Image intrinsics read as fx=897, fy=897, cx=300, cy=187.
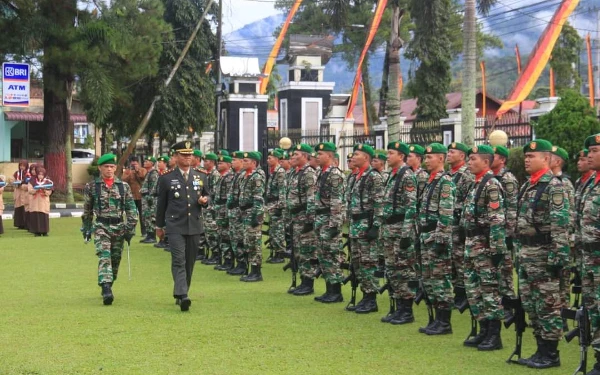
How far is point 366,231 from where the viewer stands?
34.1 ft

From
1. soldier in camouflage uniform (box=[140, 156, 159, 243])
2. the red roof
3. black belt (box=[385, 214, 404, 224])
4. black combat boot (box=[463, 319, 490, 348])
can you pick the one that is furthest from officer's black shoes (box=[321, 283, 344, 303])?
the red roof

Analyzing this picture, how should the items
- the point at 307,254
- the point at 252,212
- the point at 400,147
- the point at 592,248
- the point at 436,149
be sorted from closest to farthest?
the point at 592,248, the point at 436,149, the point at 400,147, the point at 307,254, the point at 252,212

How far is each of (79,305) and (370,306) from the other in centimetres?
356

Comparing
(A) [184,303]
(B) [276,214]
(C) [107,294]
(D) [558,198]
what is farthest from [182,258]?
(B) [276,214]

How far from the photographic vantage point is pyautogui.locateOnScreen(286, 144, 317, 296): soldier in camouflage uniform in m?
11.9

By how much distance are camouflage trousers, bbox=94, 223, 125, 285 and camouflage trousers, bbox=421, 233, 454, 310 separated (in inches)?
165

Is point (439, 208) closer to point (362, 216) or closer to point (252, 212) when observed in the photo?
point (362, 216)

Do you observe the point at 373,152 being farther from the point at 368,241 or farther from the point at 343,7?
the point at 343,7

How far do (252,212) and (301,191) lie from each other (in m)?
1.34

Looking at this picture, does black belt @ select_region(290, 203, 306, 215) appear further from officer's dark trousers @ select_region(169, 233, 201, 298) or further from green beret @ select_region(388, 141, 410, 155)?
green beret @ select_region(388, 141, 410, 155)

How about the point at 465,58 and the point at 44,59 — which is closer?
the point at 465,58

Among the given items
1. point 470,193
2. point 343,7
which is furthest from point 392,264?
point 343,7

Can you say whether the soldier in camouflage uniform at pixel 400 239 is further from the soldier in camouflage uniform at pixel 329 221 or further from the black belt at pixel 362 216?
the soldier in camouflage uniform at pixel 329 221

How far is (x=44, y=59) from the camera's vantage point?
2883 centimetres
